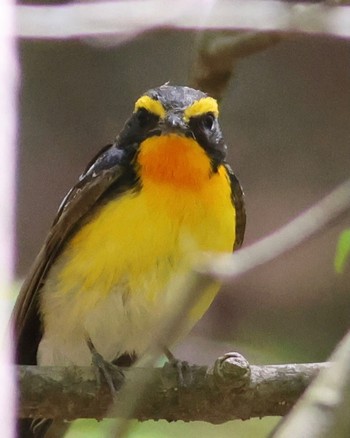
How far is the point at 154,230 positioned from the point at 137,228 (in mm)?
53

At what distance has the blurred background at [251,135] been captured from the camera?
5.28 meters

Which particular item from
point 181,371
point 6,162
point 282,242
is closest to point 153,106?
point 181,371

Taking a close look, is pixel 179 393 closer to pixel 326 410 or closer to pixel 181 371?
pixel 181 371

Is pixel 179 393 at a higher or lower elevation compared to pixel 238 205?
lower

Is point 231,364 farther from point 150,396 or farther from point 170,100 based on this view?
point 170,100

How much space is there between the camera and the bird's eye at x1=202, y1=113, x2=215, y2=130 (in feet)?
10.5

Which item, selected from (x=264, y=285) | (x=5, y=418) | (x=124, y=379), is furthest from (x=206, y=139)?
(x=264, y=285)

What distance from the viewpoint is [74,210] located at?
3125 mm

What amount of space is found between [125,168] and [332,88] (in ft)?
8.93

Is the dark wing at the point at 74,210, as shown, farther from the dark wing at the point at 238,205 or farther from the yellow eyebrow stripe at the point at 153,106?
the dark wing at the point at 238,205

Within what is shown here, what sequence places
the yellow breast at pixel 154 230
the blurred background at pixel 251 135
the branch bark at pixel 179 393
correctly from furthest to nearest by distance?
the blurred background at pixel 251 135 < the yellow breast at pixel 154 230 < the branch bark at pixel 179 393

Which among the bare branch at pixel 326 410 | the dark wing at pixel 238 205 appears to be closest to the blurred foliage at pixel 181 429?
the dark wing at pixel 238 205

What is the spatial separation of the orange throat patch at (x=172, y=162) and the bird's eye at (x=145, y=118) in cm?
7

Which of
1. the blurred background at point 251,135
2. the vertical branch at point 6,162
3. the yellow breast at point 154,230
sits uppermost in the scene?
the blurred background at point 251,135
